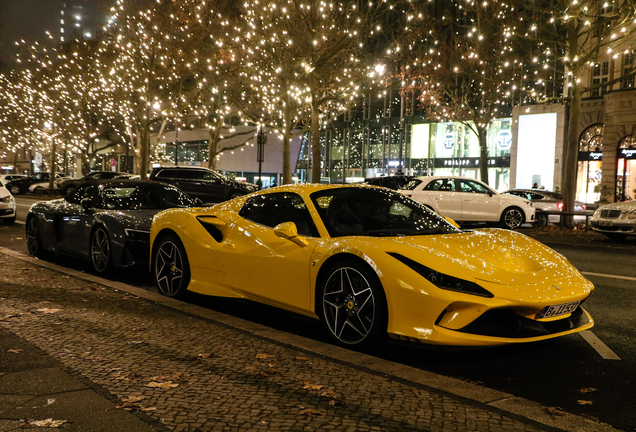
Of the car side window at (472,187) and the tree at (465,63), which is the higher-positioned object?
the tree at (465,63)

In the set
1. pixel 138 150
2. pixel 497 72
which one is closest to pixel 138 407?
pixel 497 72

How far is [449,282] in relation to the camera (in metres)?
4.40

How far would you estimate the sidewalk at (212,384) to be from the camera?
10.8 ft

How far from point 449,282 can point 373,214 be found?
152 centimetres

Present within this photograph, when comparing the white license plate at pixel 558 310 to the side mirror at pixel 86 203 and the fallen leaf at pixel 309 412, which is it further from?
the side mirror at pixel 86 203

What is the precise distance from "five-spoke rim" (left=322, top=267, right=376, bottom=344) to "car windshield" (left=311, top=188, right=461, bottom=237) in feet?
1.63

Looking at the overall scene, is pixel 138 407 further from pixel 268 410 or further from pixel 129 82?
pixel 129 82

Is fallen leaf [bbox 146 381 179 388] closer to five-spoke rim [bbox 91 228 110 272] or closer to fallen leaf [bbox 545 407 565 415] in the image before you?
fallen leaf [bbox 545 407 565 415]

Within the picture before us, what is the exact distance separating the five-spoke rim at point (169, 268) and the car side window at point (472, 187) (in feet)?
43.6

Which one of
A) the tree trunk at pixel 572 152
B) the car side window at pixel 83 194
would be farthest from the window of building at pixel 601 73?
the car side window at pixel 83 194

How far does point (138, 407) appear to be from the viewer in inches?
136

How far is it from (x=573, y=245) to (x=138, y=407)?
1222 cm

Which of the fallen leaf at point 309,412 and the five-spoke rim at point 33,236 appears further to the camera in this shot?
the five-spoke rim at point 33,236

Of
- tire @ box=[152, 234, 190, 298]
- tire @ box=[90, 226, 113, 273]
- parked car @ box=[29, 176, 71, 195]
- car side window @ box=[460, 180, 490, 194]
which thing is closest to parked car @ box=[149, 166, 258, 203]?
car side window @ box=[460, 180, 490, 194]
